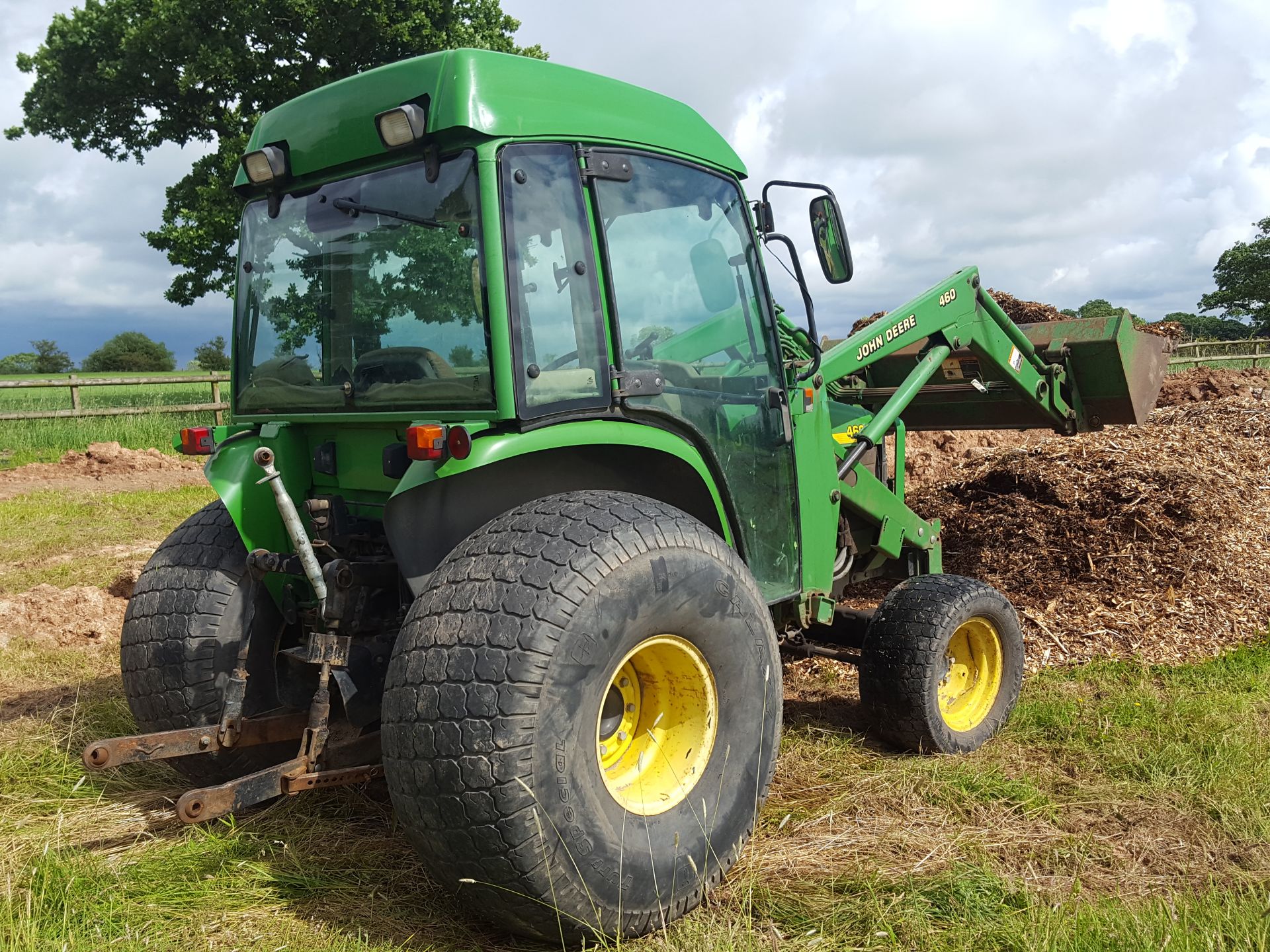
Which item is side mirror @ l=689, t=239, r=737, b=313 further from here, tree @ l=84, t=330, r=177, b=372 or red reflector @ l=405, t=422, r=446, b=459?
tree @ l=84, t=330, r=177, b=372

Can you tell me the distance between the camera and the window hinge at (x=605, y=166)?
10.6 feet

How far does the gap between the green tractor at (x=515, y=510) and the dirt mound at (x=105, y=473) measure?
32.6ft

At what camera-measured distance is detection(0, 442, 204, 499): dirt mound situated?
1252 cm

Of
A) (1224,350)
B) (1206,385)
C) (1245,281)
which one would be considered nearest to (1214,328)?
(1245,281)

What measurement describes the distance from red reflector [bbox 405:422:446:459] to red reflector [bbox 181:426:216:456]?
135 cm

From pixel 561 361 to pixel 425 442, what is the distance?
0.58m

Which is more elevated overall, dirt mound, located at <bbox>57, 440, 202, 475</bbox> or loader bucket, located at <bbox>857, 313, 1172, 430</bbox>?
dirt mound, located at <bbox>57, 440, 202, 475</bbox>

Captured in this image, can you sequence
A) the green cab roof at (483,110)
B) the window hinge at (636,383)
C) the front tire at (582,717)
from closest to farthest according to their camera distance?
the front tire at (582,717), the green cab roof at (483,110), the window hinge at (636,383)

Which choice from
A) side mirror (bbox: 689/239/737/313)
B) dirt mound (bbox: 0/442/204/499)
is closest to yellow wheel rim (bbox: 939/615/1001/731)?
side mirror (bbox: 689/239/737/313)

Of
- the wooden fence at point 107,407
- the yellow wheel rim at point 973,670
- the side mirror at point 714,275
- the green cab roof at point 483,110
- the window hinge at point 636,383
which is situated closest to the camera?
the green cab roof at point 483,110

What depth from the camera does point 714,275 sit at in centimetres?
373

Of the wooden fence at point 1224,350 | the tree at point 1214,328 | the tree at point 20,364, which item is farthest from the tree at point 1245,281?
the tree at point 20,364

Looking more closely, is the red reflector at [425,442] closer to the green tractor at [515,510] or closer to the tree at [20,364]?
the green tractor at [515,510]

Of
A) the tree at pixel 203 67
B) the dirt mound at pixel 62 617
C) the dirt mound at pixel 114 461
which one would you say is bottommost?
the dirt mound at pixel 62 617
